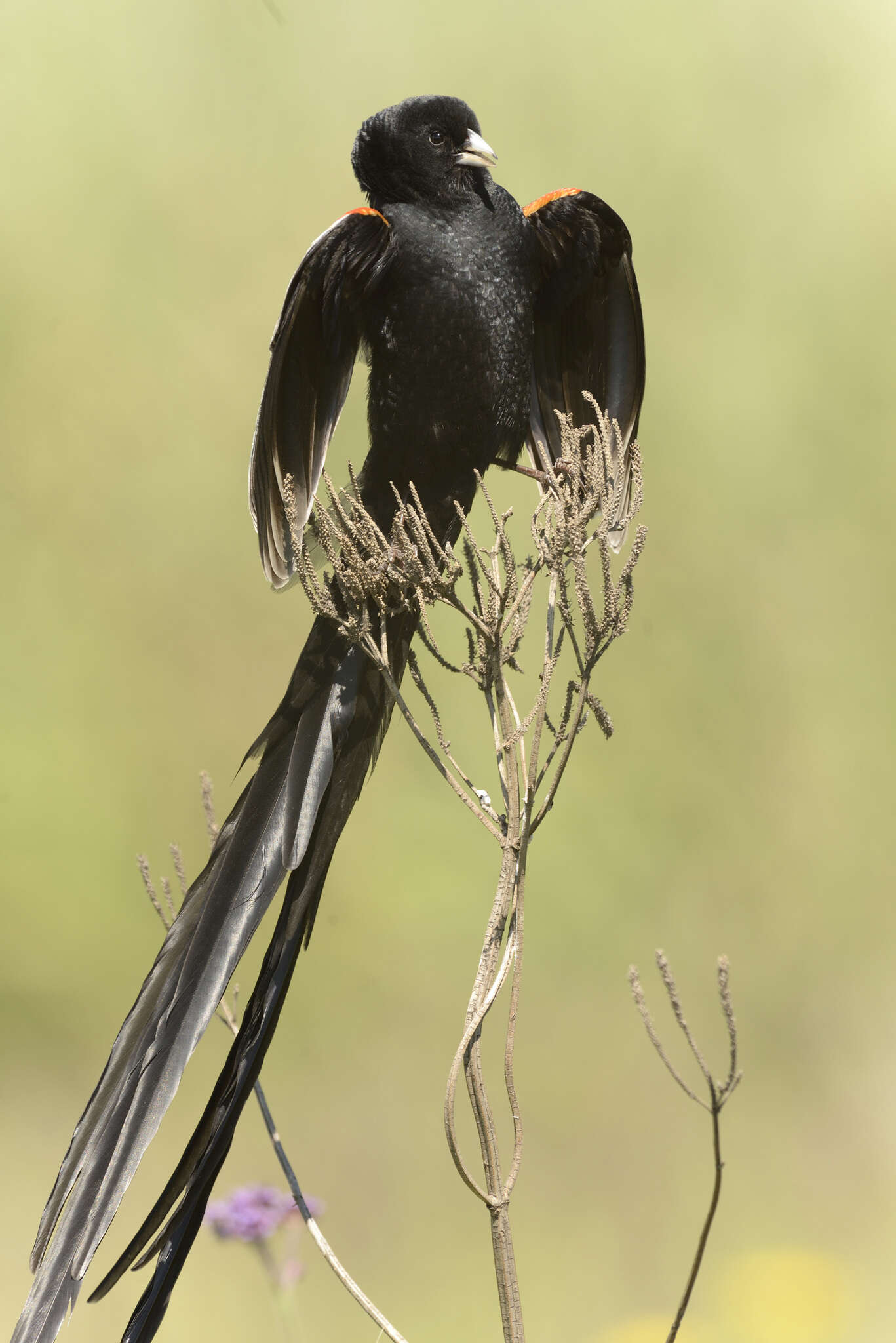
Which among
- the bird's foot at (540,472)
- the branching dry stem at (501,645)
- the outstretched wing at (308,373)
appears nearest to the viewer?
the branching dry stem at (501,645)

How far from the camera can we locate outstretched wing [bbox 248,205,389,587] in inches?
56.1

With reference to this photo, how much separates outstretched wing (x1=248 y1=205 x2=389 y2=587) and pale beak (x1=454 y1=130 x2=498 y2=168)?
160 mm

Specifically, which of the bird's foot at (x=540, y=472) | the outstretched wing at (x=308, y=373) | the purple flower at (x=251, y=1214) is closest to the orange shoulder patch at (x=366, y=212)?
the outstretched wing at (x=308, y=373)

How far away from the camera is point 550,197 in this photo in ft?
5.22

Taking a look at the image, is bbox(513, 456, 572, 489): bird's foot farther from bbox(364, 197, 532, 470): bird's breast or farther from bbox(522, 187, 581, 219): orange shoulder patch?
bbox(522, 187, 581, 219): orange shoulder patch

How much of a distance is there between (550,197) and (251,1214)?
1.53 m

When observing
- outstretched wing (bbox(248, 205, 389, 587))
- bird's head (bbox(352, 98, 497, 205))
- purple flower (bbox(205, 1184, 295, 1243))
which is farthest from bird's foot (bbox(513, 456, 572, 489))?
purple flower (bbox(205, 1184, 295, 1243))

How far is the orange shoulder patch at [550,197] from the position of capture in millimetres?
1583

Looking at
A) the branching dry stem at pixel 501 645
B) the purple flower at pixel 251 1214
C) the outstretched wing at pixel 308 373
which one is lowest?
the purple flower at pixel 251 1214

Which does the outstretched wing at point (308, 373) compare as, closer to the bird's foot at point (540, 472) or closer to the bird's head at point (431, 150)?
the bird's head at point (431, 150)

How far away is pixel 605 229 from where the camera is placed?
158 cm

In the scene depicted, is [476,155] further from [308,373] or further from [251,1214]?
[251,1214]

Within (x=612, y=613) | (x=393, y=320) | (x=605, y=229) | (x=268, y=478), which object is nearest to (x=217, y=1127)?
(x=612, y=613)

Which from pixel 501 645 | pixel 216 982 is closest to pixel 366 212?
pixel 501 645
